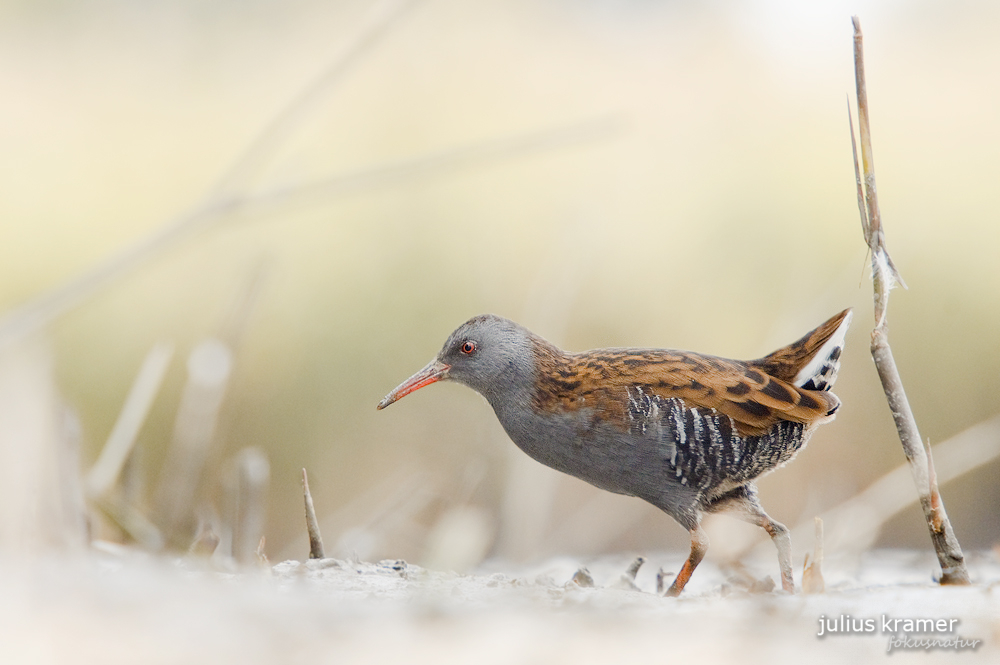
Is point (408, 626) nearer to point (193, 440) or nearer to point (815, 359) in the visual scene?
point (193, 440)

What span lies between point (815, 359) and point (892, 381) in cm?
49

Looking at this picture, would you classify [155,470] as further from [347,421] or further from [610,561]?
[610,561]

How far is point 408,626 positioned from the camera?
1.04 m

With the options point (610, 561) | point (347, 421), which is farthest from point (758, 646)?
point (347, 421)

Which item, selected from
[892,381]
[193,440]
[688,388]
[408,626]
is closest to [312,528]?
[193,440]

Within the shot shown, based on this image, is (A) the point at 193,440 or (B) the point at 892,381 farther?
(B) the point at 892,381

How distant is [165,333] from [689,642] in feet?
11.6

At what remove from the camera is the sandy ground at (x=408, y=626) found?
3.13 ft

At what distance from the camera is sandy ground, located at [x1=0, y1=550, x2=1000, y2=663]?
0.95m

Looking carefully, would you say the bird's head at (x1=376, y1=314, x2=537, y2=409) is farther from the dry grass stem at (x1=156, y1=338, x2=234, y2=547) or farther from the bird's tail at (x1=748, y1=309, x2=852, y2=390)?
the dry grass stem at (x1=156, y1=338, x2=234, y2=547)

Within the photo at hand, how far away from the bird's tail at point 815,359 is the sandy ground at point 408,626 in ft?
2.93

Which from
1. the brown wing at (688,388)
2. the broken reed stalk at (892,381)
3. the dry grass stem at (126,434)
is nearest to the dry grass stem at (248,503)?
the dry grass stem at (126,434)

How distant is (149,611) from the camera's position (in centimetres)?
100

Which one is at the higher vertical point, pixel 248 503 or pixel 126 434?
pixel 126 434
